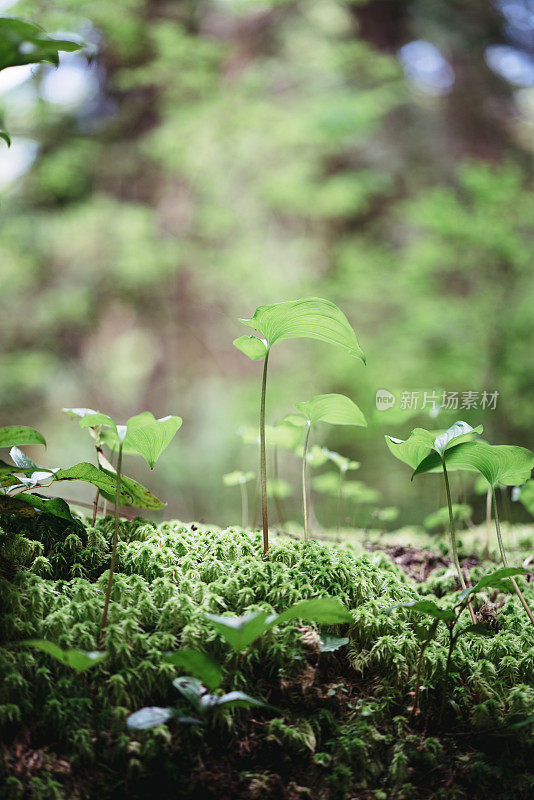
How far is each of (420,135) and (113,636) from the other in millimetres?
7318

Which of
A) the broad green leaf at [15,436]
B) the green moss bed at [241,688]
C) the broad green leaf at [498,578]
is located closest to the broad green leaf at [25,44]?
the broad green leaf at [15,436]

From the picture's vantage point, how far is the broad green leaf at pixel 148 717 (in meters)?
0.79

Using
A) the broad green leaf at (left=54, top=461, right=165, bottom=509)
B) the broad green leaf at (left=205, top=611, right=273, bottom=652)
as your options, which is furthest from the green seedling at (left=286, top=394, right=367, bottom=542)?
the broad green leaf at (left=205, top=611, right=273, bottom=652)

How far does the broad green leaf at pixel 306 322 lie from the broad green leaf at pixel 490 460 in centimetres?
30

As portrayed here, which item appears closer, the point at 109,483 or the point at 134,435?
the point at 134,435

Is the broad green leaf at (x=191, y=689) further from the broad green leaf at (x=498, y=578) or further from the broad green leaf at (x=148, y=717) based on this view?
the broad green leaf at (x=498, y=578)

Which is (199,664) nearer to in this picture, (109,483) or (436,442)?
(109,483)

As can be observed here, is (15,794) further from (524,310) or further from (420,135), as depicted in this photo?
(420,135)

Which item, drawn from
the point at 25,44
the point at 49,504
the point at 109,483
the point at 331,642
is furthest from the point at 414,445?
the point at 25,44

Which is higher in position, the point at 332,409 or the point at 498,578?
the point at 332,409

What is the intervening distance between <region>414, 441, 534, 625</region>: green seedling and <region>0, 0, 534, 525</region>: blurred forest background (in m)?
2.81

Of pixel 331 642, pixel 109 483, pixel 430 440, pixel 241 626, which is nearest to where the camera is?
pixel 241 626

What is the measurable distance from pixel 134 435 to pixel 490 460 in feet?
2.65

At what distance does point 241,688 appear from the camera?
0.93 meters
